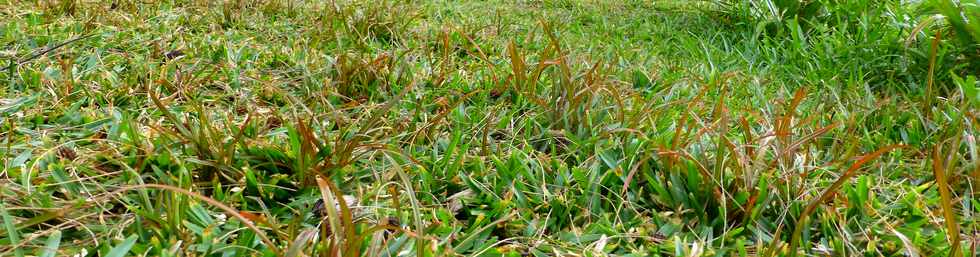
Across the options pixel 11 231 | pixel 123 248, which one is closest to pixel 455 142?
pixel 123 248

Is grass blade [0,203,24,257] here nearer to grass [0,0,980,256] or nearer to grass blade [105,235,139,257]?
grass [0,0,980,256]

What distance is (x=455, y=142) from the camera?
5.16 ft

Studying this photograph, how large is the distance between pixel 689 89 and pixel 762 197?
89cm

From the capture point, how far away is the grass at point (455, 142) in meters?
1.19

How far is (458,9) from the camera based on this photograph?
3586 millimetres

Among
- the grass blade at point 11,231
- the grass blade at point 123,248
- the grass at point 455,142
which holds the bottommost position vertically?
the grass at point 455,142

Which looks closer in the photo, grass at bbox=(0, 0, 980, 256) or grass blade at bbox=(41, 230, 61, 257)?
grass blade at bbox=(41, 230, 61, 257)

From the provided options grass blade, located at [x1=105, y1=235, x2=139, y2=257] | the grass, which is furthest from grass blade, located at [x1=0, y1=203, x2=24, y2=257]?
grass blade, located at [x1=105, y1=235, x2=139, y2=257]

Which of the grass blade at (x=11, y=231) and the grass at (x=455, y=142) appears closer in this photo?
the grass blade at (x=11, y=231)

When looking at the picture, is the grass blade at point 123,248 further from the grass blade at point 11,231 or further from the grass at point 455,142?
the grass blade at point 11,231

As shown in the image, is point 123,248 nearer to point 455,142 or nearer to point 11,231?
point 11,231

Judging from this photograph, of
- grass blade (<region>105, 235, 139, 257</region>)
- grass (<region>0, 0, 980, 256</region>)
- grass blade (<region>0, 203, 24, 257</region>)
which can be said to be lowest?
grass (<region>0, 0, 980, 256</region>)

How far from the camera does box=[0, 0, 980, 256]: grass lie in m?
1.19

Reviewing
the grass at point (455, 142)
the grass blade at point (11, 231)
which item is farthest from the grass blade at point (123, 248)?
the grass blade at point (11, 231)
